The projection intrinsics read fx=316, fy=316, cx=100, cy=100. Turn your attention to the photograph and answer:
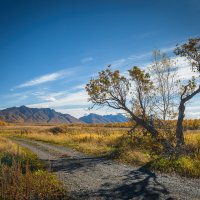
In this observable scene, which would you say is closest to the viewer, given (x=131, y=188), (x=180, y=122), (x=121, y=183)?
(x=131, y=188)

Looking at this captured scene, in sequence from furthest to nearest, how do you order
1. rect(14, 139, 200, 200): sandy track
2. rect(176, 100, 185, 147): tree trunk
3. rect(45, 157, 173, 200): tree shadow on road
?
rect(176, 100, 185, 147): tree trunk → rect(14, 139, 200, 200): sandy track → rect(45, 157, 173, 200): tree shadow on road

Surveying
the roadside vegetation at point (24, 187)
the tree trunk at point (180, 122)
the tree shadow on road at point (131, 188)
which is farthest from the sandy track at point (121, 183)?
the tree trunk at point (180, 122)

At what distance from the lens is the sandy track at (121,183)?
35.9 ft

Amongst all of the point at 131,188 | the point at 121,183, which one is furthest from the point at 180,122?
the point at 131,188

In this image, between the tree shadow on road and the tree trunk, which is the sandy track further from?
the tree trunk

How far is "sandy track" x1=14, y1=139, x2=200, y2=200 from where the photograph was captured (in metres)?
10.9

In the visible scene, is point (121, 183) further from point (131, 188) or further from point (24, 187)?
point (24, 187)

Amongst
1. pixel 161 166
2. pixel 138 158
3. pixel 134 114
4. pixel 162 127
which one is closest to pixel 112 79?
pixel 134 114

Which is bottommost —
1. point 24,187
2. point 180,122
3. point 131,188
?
point 131,188

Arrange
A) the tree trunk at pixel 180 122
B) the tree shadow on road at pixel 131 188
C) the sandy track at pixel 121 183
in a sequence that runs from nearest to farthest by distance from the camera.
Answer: the tree shadow on road at pixel 131 188
the sandy track at pixel 121 183
the tree trunk at pixel 180 122

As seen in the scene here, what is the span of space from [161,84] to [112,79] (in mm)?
4559

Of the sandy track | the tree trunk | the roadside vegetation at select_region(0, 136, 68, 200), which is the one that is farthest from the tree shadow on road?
the tree trunk

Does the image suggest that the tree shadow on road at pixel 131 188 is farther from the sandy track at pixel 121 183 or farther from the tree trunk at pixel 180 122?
the tree trunk at pixel 180 122

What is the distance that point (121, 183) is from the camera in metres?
12.8
